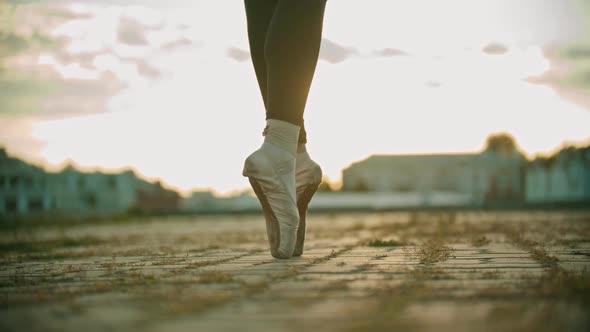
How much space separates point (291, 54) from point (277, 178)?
462mm

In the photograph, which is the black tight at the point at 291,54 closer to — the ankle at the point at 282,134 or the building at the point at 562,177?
the ankle at the point at 282,134

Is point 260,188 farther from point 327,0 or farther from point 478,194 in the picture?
point 478,194

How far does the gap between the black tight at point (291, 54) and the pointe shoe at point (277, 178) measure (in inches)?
2.5

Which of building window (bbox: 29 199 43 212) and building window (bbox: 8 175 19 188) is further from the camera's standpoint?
building window (bbox: 8 175 19 188)

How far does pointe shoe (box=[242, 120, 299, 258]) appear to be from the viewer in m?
2.57

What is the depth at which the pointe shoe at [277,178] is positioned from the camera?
2.57m

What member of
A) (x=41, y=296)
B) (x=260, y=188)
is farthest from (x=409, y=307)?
(x=260, y=188)

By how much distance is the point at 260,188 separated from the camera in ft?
8.59

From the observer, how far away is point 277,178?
259 centimetres

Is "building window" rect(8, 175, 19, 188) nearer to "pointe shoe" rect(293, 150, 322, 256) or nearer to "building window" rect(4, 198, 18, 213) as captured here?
"building window" rect(4, 198, 18, 213)

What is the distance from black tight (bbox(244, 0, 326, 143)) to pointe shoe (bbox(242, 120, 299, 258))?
6 centimetres

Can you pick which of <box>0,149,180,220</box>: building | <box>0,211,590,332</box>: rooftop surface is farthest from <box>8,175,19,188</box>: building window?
<box>0,211,590,332</box>: rooftop surface

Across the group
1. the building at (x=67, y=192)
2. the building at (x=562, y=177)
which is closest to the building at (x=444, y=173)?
the building at (x=562, y=177)

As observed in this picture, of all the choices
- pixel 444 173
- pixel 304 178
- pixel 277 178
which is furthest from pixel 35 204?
pixel 444 173
